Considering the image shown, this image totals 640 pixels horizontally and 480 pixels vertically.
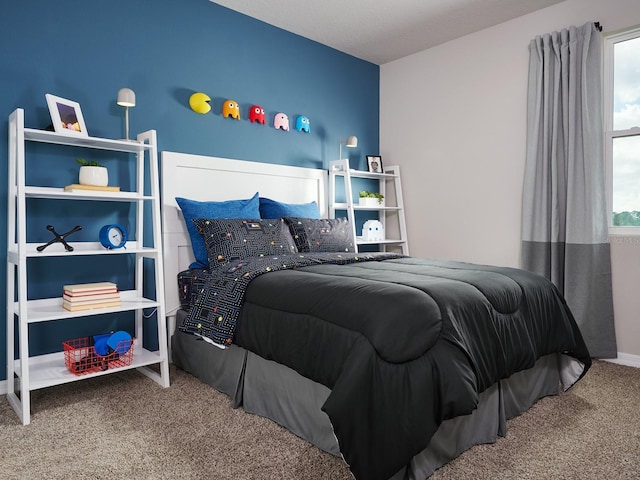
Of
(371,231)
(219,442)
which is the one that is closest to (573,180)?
(371,231)

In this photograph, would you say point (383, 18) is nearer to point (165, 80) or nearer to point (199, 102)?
point (199, 102)

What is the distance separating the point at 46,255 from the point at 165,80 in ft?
4.89

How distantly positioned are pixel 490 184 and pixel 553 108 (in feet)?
2.45

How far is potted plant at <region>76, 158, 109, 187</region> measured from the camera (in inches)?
99.9

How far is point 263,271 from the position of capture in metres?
2.39

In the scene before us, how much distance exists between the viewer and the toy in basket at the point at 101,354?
8.18 feet

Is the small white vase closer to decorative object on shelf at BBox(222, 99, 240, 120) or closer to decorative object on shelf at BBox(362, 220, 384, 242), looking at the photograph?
decorative object on shelf at BBox(222, 99, 240, 120)

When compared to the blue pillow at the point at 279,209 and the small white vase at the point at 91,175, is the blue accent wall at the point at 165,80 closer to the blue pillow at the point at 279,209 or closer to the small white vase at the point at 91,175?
the small white vase at the point at 91,175

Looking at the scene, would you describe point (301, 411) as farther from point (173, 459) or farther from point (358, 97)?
point (358, 97)

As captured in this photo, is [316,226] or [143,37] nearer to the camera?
[143,37]

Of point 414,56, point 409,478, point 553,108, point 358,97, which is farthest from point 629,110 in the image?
point 409,478

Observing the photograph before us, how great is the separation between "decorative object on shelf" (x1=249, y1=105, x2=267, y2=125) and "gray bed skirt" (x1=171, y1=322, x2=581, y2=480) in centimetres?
179

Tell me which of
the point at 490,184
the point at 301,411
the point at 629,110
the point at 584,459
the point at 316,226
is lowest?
the point at 584,459

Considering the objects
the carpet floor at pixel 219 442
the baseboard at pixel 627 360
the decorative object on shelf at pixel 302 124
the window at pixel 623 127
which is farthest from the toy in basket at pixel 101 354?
the window at pixel 623 127
